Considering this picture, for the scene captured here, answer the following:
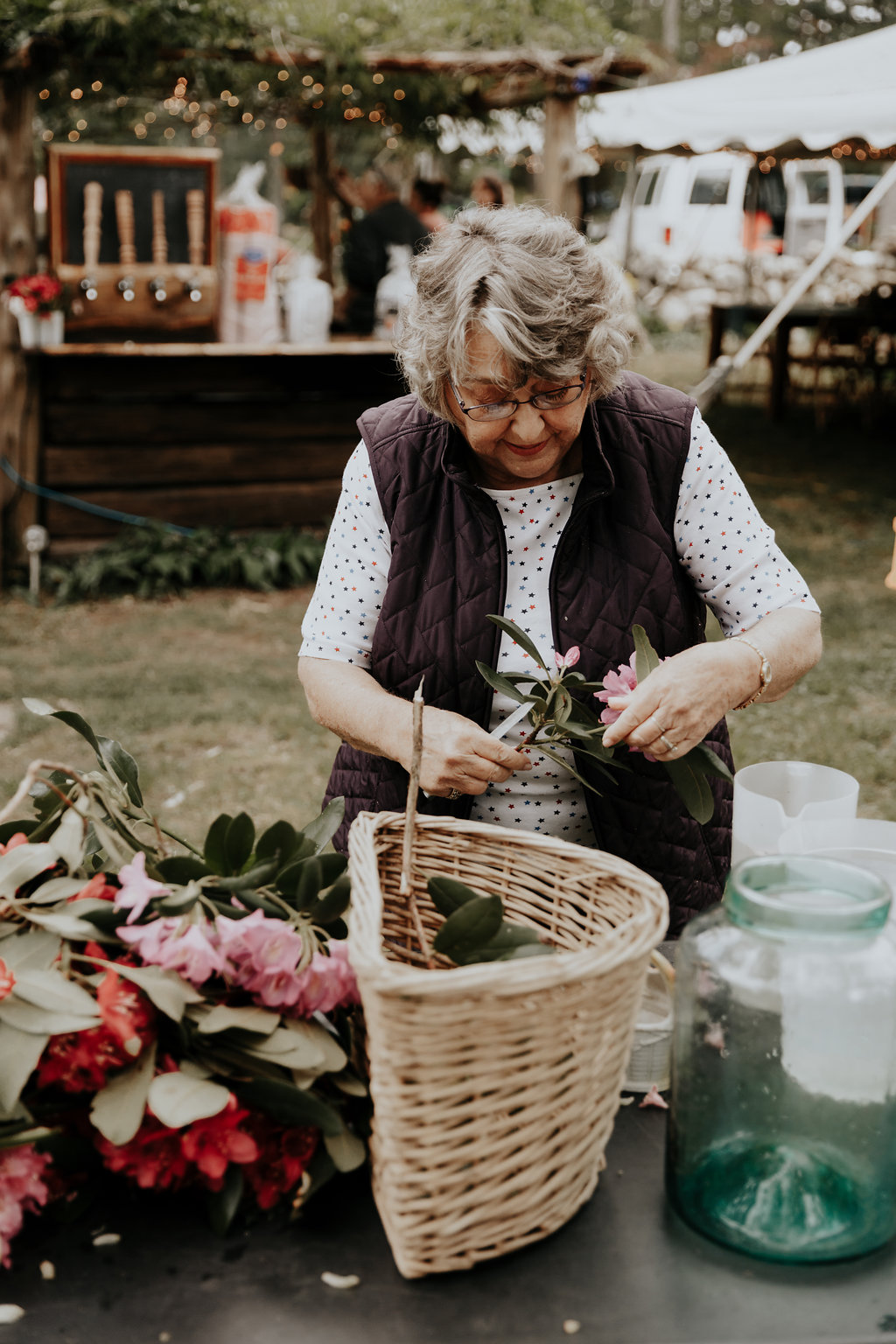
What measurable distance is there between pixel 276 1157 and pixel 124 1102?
0.15m

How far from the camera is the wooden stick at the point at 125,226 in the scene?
19.5 ft

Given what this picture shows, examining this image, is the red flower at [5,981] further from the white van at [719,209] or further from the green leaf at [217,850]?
the white van at [719,209]

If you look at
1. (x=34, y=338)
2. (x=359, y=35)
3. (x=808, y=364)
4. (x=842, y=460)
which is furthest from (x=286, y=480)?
(x=808, y=364)

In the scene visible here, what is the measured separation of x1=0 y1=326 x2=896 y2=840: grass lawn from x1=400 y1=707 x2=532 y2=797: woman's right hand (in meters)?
2.38

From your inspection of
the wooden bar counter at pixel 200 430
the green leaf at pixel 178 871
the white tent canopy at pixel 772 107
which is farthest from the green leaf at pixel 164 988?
the white tent canopy at pixel 772 107

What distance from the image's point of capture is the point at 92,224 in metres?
5.89

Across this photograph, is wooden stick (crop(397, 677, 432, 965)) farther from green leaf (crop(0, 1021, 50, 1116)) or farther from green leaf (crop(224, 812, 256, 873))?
green leaf (crop(0, 1021, 50, 1116))

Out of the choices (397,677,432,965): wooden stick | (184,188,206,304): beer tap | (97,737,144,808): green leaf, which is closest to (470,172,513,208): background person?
(184,188,206,304): beer tap

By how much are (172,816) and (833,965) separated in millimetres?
3114

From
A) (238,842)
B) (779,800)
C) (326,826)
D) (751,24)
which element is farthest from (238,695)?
(751,24)

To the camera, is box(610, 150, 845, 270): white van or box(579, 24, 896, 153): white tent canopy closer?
box(579, 24, 896, 153): white tent canopy

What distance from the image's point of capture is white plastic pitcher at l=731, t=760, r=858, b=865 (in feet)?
5.45

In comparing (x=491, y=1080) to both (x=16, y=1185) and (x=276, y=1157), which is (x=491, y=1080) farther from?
(x=16, y=1185)

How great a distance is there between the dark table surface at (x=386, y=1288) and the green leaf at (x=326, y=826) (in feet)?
1.08
